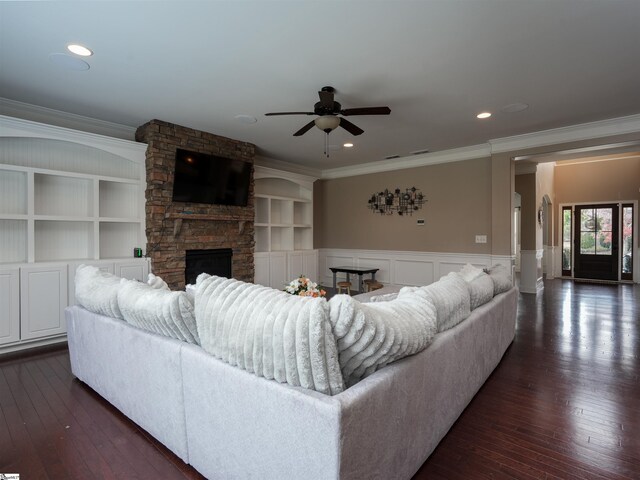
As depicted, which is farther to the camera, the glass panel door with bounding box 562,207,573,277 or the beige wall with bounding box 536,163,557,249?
the glass panel door with bounding box 562,207,573,277

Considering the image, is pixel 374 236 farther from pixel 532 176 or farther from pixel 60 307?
pixel 60 307

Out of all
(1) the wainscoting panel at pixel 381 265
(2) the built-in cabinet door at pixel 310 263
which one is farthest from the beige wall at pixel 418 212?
(2) the built-in cabinet door at pixel 310 263

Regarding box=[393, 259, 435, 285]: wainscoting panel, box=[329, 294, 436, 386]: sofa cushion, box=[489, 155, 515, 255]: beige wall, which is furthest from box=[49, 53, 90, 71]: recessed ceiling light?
box=[393, 259, 435, 285]: wainscoting panel

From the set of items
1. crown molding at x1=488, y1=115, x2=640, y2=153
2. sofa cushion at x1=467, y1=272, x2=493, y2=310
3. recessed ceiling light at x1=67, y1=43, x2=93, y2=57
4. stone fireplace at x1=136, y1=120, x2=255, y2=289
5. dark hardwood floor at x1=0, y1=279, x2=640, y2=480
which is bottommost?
dark hardwood floor at x1=0, y1=279, x2=640, y2=480

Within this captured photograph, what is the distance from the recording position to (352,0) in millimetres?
2209

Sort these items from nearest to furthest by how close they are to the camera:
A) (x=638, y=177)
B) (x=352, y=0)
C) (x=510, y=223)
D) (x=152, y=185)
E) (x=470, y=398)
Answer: (x=352, y=0), (x=470, y=398), (x=152, y=185), (x=510, y=223), (x=638, y=177)

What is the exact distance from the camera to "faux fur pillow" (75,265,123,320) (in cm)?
224

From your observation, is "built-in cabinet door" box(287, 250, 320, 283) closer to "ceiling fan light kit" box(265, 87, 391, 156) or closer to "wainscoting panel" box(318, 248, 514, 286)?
"wainscoting panel" box(318, 248, 514, 286)

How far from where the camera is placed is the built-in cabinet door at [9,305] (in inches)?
135

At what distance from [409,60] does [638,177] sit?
28.0ft

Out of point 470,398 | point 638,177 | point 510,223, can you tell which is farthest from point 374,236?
point 638,177

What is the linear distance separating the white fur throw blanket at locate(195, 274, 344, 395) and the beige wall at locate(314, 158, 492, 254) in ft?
17.3

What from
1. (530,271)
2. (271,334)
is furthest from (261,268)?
(530,271)

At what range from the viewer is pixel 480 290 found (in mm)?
2600
